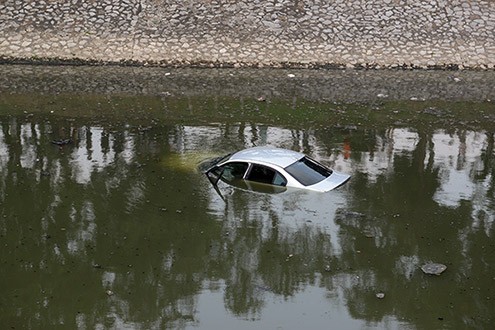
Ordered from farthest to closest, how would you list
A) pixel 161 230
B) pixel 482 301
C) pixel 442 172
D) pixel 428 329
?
1. pixel 442 172
2. pixel 161 230
3. pixel 482 301
4. pixel 428 329

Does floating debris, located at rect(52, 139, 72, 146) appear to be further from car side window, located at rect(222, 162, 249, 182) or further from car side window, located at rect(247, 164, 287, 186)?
car side window, located at rect(247, 164, 287, 186)

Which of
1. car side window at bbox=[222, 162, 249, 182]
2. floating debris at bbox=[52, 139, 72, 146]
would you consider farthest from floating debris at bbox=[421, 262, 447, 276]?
floating debris at bbox=[52, 139, 72, 146]

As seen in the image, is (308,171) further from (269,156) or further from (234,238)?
(234,238)

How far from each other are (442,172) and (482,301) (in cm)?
662

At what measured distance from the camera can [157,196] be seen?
60.4ft

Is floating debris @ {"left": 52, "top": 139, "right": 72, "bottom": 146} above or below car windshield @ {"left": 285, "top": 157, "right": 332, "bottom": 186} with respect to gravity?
below

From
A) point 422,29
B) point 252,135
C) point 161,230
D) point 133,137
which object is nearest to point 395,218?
point 161,230

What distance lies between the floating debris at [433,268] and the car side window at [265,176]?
417 cm

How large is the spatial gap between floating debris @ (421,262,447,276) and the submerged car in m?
3.64

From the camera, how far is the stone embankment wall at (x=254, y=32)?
31.5 m

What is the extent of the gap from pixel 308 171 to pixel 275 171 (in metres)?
0.77

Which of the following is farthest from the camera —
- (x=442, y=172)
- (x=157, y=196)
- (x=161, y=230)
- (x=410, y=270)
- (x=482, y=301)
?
(x=442, y=172)

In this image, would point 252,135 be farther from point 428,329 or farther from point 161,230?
point 428,329

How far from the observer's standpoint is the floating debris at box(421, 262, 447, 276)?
15.1m
